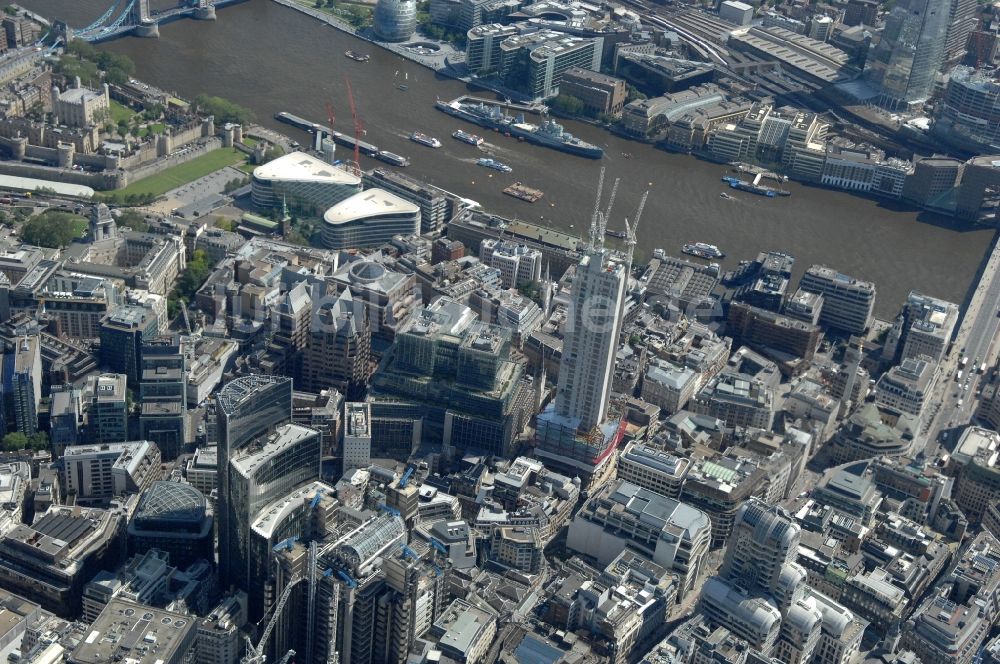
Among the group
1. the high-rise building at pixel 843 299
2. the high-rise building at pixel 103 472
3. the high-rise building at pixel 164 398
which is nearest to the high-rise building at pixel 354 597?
the high-rise building at pixel 103 472

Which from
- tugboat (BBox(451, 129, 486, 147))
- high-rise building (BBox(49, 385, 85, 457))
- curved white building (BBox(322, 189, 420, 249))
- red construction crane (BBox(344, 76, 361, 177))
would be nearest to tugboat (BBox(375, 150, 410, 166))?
red construction crane (BBox(344, 76, 361, 177))

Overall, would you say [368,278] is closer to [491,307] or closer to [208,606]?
[491,307]

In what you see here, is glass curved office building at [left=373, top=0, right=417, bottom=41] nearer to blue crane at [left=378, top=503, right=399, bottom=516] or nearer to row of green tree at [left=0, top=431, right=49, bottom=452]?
row of green tree at [left=0, top=431, right=49, bottom=452]

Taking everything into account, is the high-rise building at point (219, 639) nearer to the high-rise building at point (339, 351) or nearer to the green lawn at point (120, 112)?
the high-rise building at point (339, 351)

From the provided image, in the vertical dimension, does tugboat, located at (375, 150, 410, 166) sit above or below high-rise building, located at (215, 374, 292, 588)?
below

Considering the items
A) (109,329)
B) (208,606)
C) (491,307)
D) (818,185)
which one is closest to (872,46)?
(818,185)

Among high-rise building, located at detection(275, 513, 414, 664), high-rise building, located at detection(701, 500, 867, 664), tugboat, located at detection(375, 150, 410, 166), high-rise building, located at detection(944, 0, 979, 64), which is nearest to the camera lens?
high-rise building, located at detection(275, 513, 414, 664)
